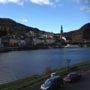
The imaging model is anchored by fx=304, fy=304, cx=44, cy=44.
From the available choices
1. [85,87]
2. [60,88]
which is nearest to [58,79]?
[60,88]

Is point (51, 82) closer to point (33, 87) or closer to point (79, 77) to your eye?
point (33, 87)

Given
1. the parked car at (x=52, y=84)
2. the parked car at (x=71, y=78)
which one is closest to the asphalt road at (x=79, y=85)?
the parked car at (x=71, y=78)

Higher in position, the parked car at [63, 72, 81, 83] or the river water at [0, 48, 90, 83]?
the parked car at [63, 72, 81, 83]

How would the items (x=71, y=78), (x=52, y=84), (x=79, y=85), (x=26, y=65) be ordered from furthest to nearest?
(x=26, y=65) < (x=71, y=78) < (x=79, y=85) < (x=52, y=84)

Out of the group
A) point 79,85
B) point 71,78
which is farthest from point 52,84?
point 71,78

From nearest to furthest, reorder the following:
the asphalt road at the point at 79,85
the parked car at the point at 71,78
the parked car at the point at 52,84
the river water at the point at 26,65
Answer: the parked car at the point at 52,84, the asphalt road at the point at 79,85, the parked car at the point at 71,78, the river water at the point at 26,65

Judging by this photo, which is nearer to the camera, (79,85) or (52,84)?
(52,84)

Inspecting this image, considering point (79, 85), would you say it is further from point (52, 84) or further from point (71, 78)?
point (52, 84)

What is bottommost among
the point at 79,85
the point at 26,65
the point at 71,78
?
the point at 26,65

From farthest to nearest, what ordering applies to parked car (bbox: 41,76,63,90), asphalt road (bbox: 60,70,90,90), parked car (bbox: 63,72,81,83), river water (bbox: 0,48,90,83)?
river water (bbox: 0,48,90,83)
parked car (bbox: 63,72,81,83)
asphalt road (bbox: 60,70,90,90)
parked car (bbox: 41,76,63,90)

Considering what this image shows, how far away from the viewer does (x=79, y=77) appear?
37.1 m

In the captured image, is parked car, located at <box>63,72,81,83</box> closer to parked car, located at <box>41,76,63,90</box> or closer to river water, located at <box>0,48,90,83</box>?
parked car, located at <box>41,76,63,90</box>

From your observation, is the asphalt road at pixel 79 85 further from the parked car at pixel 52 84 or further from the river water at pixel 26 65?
the river water at pixel 26 65

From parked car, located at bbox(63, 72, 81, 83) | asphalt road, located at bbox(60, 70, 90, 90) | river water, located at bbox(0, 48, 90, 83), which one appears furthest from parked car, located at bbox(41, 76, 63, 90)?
river water, located at bbox(0, 48, 90, 83)
